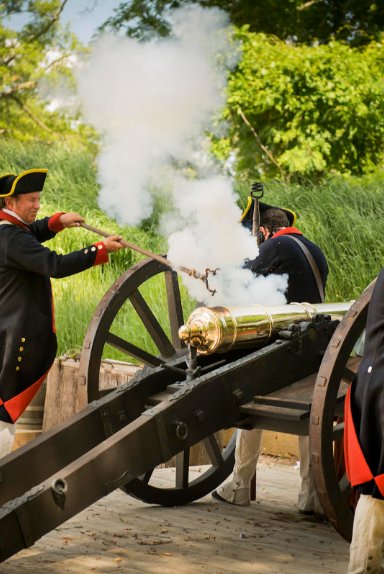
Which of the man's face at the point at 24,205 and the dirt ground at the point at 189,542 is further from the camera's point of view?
the man's face at the point at 24,205

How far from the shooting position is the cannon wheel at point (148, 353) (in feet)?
16.2

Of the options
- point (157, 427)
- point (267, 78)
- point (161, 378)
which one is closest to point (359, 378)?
point (157, 427)

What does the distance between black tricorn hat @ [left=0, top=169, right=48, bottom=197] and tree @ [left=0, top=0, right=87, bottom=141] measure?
1277 centimetres

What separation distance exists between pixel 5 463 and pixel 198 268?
147 centimetres

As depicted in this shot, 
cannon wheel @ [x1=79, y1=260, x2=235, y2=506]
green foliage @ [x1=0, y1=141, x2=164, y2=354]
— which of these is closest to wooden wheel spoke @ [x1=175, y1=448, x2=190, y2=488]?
cannon wheel @ [x1=79, y1=260, x2=235, y2=506]

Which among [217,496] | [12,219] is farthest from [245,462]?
[12,219]

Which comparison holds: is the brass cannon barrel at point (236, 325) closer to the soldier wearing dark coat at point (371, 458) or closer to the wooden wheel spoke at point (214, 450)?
the wooden wheel spoke at point (214, 450)

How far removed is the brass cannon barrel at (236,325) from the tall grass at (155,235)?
3002 millimetres

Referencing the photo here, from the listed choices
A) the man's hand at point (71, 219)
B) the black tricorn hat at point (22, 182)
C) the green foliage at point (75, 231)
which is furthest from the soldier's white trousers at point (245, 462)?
the green foliage at point (75, 231)

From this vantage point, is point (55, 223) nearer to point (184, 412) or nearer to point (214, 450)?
point (184, 412)

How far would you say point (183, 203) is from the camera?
5.20 meters

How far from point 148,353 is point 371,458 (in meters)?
2.20

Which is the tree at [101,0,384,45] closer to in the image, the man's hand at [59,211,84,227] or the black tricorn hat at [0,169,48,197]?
the man's hand at [59,211,84,227]

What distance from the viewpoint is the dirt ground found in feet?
13.6
